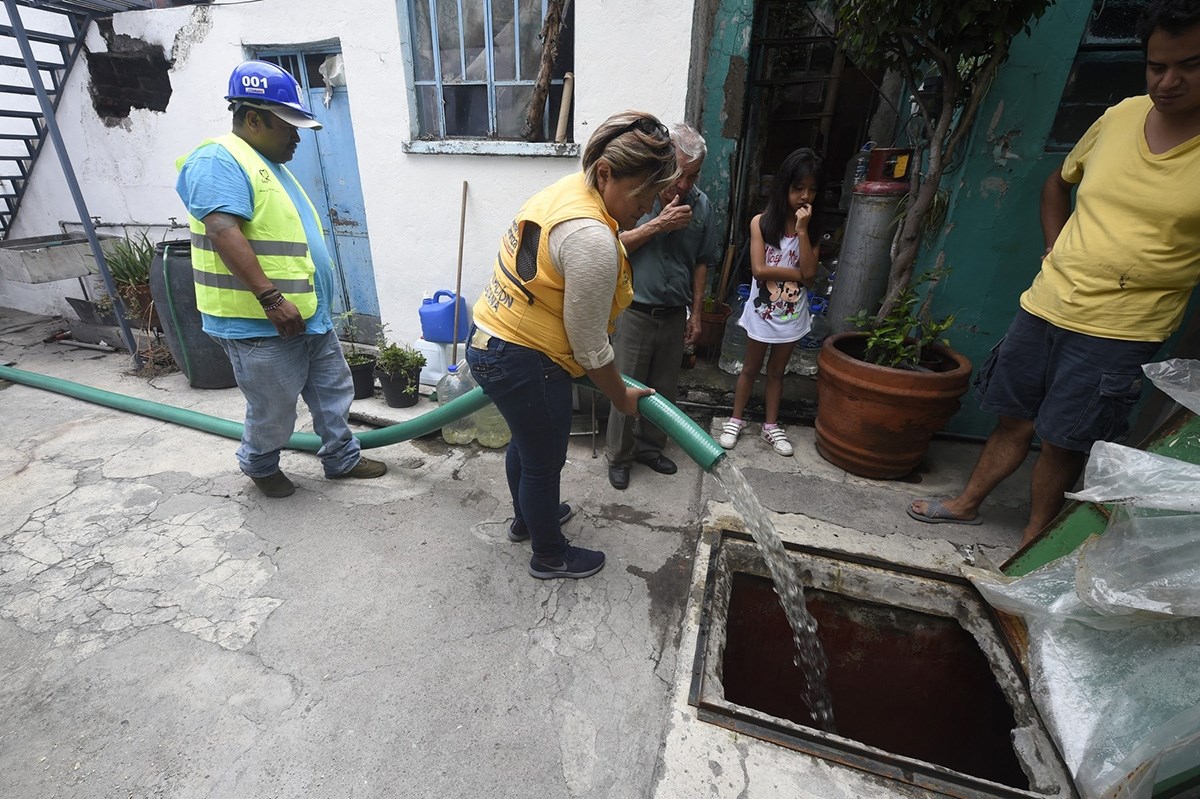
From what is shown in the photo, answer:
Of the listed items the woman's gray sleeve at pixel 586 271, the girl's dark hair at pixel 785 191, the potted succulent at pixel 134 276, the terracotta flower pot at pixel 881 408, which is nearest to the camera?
the woman's gray sleeve at pixel 586 271

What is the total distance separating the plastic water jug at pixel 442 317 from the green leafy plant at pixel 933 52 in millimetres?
2768

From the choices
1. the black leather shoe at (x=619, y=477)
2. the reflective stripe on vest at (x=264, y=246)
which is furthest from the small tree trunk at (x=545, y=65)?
the black leather shoe at (x=619, y=477)

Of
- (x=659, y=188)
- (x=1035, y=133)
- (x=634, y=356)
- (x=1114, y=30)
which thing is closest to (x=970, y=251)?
(x=1035, y=133)

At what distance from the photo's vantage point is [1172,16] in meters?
1.56

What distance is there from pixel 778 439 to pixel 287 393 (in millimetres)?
2684

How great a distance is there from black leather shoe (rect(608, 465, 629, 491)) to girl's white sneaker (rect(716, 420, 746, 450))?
2.22 ft

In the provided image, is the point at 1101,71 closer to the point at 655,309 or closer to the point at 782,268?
the point at 782,268

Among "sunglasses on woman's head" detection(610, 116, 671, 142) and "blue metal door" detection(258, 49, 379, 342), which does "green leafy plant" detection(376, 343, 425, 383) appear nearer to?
"blue metal door" detection(258, 49, 379, 342)

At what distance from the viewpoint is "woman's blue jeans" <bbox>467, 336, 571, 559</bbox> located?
69.9 inches

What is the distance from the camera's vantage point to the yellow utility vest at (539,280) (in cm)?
155

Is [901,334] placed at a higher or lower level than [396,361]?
higher

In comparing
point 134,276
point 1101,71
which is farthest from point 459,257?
point 1101,71

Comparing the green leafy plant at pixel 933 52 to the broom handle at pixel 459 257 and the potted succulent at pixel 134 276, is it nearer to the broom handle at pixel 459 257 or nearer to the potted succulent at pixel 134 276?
the broom handle at pixel 459 257

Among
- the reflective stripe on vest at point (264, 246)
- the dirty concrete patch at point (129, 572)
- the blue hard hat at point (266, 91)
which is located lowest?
the dirty concrete patch at point (129, 572)
